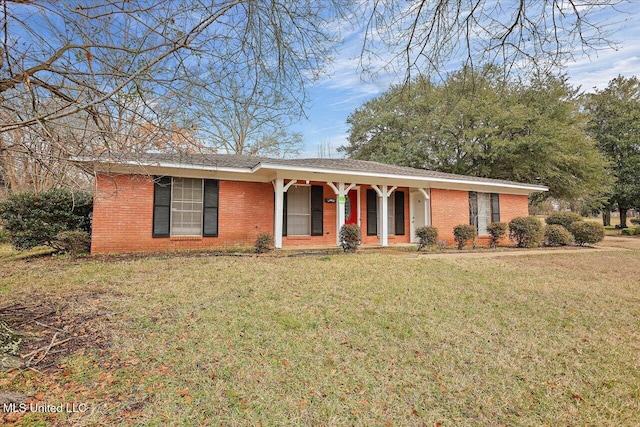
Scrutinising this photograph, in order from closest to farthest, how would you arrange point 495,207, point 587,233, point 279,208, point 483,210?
1. point 279,208
2. point 587,233
3. point 483,210
4. point 495,207

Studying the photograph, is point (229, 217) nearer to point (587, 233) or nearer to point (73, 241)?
point (73, 241)

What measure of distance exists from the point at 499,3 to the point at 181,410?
17.1 ft

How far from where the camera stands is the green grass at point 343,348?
2662 mm

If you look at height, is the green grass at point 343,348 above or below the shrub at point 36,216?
below

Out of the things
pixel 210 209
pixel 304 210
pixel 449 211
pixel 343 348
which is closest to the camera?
pixel 343 348

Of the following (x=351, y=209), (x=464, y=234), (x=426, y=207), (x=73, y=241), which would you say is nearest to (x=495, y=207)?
(x=426, y=207)

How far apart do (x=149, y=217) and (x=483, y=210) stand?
13.1 meters

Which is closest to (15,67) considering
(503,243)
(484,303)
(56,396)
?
(56,396)

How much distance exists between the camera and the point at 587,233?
43.0 feet

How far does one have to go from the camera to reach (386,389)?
116 inches

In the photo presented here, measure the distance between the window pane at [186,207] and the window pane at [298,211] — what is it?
10.0ft

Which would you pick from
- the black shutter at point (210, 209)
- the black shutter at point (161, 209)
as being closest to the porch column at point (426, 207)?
the black shutter at point (210, 209)

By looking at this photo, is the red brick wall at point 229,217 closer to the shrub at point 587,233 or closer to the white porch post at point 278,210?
the white porch post at point 278,210

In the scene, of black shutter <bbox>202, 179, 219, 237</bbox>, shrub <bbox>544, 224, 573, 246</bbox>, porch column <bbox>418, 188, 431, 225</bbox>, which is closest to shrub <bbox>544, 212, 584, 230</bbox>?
shrub <bbox>544, 224, 573, 246</bbox>
